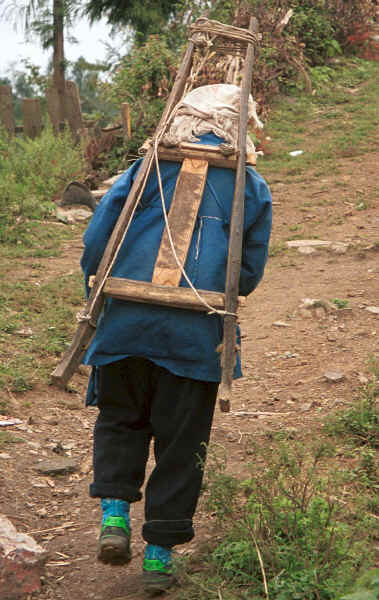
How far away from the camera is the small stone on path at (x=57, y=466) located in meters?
3.42

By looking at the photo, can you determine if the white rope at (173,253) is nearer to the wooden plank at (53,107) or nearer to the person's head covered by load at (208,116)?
the person's head covered by load at (208,116)

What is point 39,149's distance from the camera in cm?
911

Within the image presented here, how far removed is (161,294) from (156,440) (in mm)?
559

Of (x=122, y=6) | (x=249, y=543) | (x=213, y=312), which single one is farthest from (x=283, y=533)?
(x=122, y=6)

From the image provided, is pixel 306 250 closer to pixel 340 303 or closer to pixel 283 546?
pixel 340 303

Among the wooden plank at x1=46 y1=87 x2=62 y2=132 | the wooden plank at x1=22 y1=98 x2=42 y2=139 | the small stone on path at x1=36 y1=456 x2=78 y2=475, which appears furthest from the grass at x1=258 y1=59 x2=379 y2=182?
the small stone on path at x1=36 y1=456 x2=78 y2=475

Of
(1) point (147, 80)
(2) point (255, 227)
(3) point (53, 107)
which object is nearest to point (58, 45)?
(3) point (53, 107)

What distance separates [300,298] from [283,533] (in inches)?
129

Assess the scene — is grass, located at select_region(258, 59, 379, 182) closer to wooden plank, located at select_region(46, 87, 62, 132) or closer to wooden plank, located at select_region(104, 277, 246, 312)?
wooden plank, located at select_region(46, 87, 62, 132)

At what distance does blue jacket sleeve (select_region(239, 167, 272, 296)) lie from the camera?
257cm

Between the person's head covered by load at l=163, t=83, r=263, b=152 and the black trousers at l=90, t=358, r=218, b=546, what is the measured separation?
0.87 meters

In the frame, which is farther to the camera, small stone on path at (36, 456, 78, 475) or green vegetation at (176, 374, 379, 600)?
small stone on path at (36, 456, 78, 475)

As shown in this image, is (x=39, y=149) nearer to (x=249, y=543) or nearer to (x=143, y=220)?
(x=143, y=220)

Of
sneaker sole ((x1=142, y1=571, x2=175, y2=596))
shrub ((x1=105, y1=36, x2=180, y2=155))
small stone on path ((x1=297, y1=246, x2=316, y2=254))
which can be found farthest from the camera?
shrub ((x1=105, y1=36, x2=180, y2=155))
